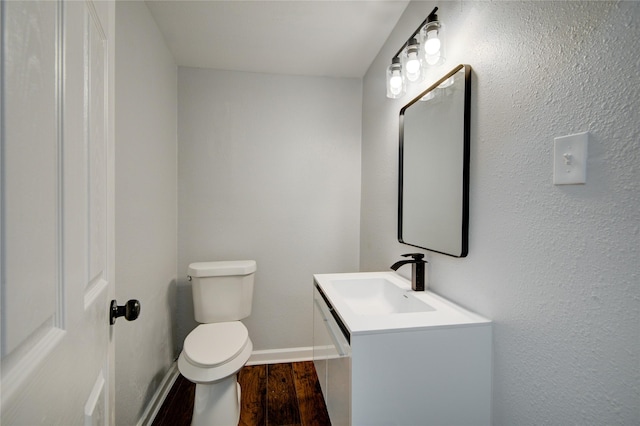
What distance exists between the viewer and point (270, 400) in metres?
1.84

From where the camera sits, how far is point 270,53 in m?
2.02

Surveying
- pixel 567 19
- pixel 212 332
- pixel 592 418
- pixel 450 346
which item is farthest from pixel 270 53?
pixel 592 418

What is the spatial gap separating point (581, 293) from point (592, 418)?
29cm

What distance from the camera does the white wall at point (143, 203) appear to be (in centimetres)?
131

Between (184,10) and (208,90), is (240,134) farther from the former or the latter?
(184,10)

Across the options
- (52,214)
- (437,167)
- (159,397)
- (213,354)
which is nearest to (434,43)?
(437,167)

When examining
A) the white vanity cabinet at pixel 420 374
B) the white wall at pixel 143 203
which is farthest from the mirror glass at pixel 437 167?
the white wall at pixel 143 203

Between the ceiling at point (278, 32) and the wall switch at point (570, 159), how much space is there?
1.26 meters

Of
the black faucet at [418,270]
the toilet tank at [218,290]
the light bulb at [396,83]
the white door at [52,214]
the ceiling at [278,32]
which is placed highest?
the ceiling at [278,32]

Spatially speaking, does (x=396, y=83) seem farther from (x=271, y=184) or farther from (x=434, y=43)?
(x=271, y=184)

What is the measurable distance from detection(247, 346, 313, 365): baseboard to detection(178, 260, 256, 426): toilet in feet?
1.41

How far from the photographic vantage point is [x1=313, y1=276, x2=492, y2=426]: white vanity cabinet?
948 millimetres

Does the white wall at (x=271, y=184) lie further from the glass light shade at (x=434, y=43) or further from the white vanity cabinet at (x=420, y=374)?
the white vanity cabinet at (x=420, y=374)

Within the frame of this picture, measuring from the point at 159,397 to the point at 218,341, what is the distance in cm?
58
